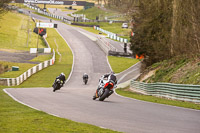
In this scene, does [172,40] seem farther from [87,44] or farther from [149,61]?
[87,44]

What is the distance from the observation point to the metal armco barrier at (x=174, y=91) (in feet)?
66.7

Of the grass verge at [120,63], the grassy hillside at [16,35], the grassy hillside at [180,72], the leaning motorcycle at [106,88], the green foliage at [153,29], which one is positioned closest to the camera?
the leaning motorcycle at [106,88]

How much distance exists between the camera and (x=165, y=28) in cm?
4172

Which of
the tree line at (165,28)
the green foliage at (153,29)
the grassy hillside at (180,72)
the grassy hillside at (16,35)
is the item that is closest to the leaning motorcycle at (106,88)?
the grassy hillside at (180,72)

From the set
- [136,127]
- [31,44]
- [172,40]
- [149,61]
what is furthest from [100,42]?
[136,127]

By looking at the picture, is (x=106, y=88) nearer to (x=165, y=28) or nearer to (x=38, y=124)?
(x=38, y=124)

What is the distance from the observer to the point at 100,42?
82625 mm

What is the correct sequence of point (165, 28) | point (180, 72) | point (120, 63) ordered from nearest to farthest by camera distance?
1. point (180, 72)
2. point (165, 28)
3. point (120, 63)

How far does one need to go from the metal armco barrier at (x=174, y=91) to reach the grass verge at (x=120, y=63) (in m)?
28.4

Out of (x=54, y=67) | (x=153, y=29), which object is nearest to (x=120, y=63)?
(x=54, y=67)

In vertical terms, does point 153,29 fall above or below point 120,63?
above

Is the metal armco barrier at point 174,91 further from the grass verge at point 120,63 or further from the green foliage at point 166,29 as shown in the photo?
the grass verge at point 120,63

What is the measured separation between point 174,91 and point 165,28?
19.5 meters

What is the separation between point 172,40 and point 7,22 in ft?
270
